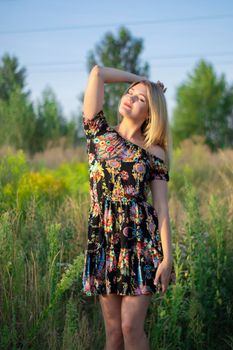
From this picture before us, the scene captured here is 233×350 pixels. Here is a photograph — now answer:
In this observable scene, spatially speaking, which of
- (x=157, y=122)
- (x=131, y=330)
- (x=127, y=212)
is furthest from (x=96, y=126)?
(x=131, y=330)

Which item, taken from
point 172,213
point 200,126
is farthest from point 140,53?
point 172,213

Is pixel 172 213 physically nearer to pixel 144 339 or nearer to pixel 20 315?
pixel 20 315

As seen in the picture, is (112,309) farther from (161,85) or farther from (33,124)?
(33,124)

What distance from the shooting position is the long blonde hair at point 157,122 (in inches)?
108

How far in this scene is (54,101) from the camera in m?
26.2

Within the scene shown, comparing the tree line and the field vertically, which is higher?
the tree line

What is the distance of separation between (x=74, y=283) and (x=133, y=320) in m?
1.47

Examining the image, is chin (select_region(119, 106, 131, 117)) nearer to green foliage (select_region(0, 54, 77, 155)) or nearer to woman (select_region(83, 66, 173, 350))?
woman (select_region(83, 66, 173, 350))

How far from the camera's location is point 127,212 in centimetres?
262

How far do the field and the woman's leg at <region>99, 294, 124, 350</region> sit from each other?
10.9 inches

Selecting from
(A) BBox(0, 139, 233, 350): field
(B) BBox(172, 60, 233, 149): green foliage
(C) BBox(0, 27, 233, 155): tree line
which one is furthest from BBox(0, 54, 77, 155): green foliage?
(A) BBox(0, 139, 233, 350): field

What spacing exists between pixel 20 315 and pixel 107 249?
1069mm

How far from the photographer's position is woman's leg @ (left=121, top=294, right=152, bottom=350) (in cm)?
254

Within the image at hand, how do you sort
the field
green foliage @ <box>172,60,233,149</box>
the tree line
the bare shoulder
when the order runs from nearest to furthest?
the bare shoulder < the field < the tree line < green foliage @ <box>172,60,233,149</box>
